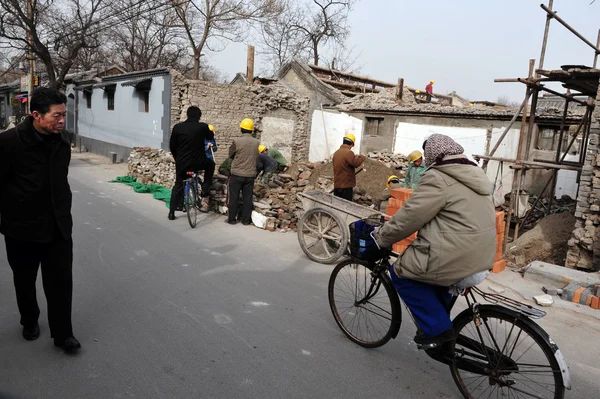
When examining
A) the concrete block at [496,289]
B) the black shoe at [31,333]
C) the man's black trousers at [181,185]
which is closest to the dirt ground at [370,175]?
the man's black trousers at [181,185]

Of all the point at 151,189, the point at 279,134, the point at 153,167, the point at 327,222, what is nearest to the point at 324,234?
the point at 327,222

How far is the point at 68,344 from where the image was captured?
3.22 meters

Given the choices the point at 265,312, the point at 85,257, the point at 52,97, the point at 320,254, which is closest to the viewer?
the point at 52,97

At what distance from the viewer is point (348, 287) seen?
399cm

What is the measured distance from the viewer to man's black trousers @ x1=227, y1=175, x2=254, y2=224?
25.6ft

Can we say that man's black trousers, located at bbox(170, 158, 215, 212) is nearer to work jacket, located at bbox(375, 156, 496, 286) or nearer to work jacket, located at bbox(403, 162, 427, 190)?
work jacket, located at bbox(403, 162, 427, 190)

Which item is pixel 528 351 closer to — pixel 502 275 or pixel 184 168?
pixel 502 275

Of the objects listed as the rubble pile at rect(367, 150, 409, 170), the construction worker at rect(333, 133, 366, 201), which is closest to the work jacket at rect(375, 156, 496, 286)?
the construction worker at rect(333, 133, 366, 201)

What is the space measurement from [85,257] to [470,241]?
189 inches

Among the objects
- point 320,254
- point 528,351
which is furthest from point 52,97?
point 320,254

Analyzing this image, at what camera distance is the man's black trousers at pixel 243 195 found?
307 inches

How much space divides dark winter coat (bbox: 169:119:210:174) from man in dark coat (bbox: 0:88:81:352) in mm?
4396

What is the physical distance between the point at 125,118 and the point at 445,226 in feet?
60.8

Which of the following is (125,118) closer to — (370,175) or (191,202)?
(370,175)
